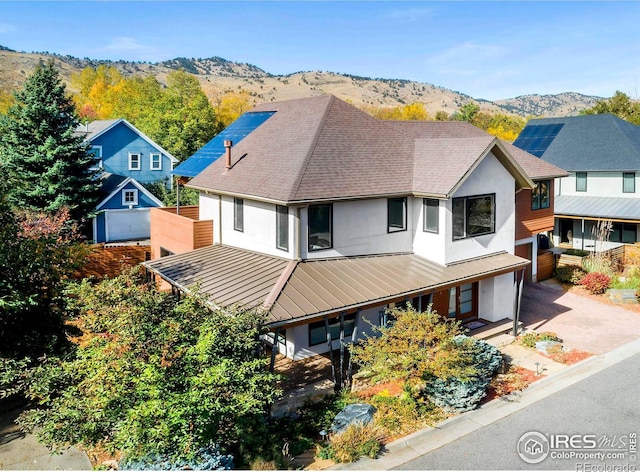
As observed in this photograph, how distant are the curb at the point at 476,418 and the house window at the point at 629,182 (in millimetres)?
17931

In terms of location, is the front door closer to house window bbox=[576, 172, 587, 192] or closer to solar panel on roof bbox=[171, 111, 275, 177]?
solar panel on roof bbox=[171, 111, 275, 177]

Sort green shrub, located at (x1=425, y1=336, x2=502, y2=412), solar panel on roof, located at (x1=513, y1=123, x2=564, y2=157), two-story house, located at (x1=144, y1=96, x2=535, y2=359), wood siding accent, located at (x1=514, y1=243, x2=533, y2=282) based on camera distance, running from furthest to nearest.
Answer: solar panel on roof, located at (x1=513, y1=123, x2=564, y2=157)
wood siding accent, located at (x1=514, y1=243, x2=533, y2=282)
two-story house, located at (x1=144, y1=96, x2=535, y2=359)
green shrub, located at (x1=425, y1=336, x2=502, y2=412)

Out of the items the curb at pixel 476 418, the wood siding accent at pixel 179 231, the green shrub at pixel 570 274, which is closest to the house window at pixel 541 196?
the green shrub at pixel 570 274

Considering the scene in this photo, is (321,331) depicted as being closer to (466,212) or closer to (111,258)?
(466,212)

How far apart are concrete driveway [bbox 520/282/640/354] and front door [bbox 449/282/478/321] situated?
Answer: 2.31 m

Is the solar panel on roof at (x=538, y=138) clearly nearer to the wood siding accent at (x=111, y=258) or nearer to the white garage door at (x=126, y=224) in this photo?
the wood siding accent at (x=111, y=258)

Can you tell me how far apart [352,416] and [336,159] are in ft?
32.1

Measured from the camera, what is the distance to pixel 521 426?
1261 centimetres

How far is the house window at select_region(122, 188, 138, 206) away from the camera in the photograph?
36750 millimetres

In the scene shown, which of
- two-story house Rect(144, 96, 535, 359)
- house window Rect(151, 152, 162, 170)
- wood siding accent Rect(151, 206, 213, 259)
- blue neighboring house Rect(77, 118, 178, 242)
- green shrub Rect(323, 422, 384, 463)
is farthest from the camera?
house window Rect(151, 152, 162, 170)

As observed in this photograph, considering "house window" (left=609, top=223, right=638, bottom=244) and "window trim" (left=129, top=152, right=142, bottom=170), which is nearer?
"house window" (left=609, top=223, right=638, bottom=244)

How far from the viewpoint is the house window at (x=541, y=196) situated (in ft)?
81.5

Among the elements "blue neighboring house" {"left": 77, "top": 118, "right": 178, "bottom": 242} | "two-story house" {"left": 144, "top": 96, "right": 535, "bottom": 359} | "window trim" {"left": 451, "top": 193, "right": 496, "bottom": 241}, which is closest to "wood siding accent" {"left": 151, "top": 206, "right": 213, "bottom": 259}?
"two-story house" {"left": 144, "top": 96, "right": 535, "bottom": 359}

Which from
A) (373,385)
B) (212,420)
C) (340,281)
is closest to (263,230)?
(340,281)
